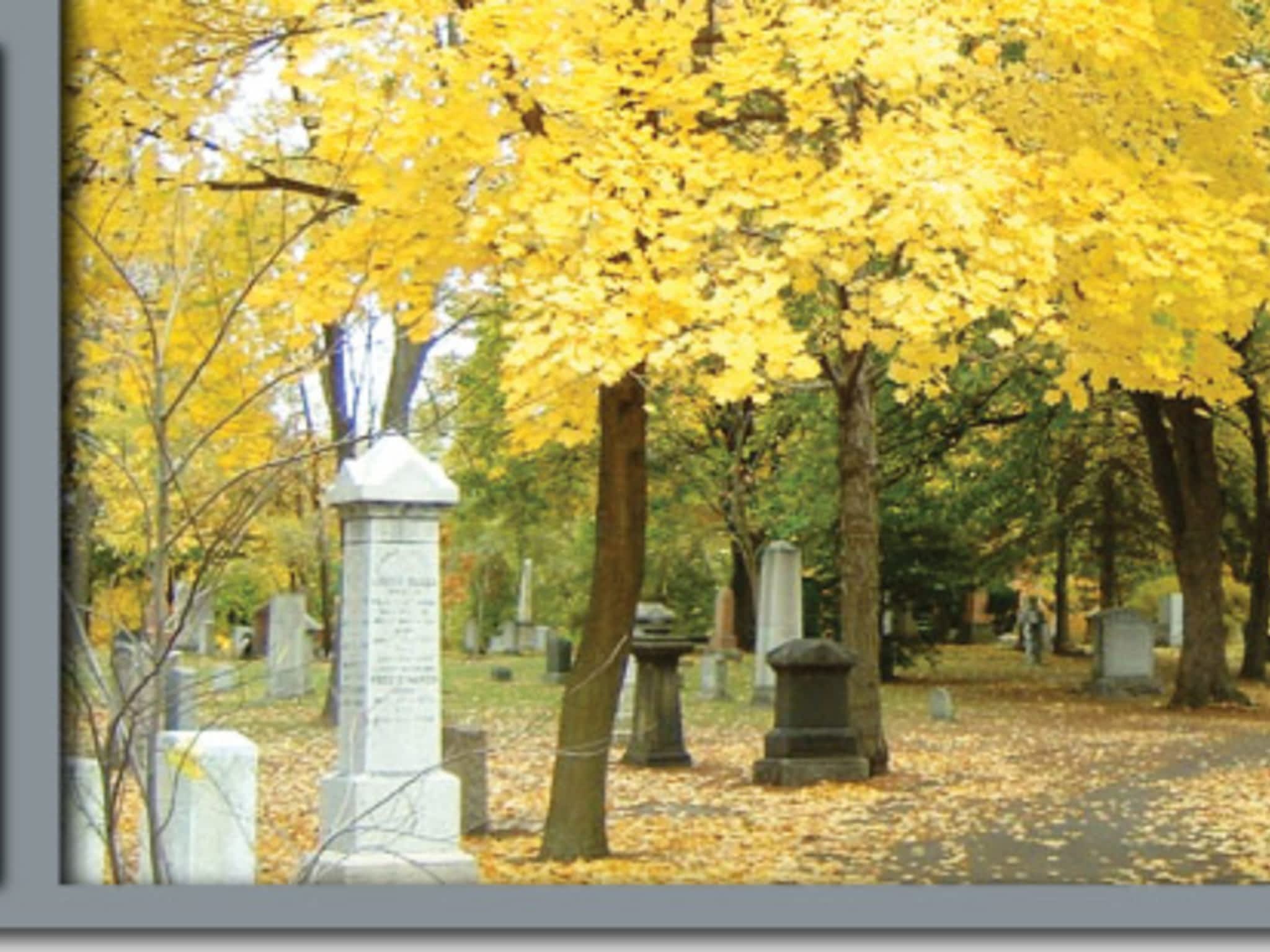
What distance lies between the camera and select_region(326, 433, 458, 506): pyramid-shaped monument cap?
20.1 ft

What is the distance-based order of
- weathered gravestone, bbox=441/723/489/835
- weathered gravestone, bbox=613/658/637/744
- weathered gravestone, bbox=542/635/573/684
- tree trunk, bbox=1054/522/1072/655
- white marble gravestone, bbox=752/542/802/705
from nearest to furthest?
weathered gravestone, bbox=441/723/489/835 → weathered gravestone, bbox=613/658/637/744 → white marble gravestone, bbox=752/542/802/705 → weathered gravestone, bbox=542/635/573/684 → tree trunk, bbox=1054/522/1072/655

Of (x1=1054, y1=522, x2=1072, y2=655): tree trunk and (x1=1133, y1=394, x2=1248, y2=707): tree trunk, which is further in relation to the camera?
(x1=1054, y1=522, x2=1072, y2=655): tree trunk

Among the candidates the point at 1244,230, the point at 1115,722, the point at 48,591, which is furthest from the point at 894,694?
the point at 48,591

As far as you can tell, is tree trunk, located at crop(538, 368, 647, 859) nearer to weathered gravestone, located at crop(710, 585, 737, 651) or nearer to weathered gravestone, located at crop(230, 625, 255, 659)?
weathered gravestone, located at crop(230, 625, 255, 659)

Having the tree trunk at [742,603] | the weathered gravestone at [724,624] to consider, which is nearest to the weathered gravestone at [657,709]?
the weathered gravestone at [724,624]

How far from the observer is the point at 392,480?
6137mm

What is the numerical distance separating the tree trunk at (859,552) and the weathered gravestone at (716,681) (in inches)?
191

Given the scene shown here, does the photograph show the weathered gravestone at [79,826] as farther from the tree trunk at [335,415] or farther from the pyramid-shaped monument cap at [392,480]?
the tree trunk at [335,415]

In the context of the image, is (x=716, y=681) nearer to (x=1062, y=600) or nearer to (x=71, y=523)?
(x=1062, y=600)

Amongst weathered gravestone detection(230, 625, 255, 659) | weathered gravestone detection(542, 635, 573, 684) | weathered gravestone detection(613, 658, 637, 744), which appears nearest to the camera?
weathered gravestone detection(613, 658, 637, 744)

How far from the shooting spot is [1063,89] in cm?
713

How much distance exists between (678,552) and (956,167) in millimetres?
13883

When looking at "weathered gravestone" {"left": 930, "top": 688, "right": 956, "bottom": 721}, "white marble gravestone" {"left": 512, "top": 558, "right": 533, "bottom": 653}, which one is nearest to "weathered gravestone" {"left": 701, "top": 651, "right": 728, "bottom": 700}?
"weathered gravestone" {"left": 930, "top": 688, "right": 956, "bottom": 721}

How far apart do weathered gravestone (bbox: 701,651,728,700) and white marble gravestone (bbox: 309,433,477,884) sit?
9094mm
